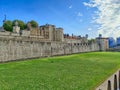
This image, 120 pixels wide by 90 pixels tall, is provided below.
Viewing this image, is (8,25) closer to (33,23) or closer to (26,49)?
(33,23)

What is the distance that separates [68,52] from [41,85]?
28.8 meters

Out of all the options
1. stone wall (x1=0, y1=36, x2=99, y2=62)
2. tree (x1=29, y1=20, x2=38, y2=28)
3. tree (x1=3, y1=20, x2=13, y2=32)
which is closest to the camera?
stone wall (x1=0, y1=36, x2=99, y2=62)

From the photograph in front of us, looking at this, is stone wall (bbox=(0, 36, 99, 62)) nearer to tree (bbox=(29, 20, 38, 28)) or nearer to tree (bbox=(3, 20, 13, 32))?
tree (bbox=(3, 20, 13, 32))

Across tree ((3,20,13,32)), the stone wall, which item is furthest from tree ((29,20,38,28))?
the stone wall

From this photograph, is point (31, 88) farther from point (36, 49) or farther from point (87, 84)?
point (36, 49)

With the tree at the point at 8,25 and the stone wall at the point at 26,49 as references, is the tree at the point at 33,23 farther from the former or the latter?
the stone wall at the point at 26,49

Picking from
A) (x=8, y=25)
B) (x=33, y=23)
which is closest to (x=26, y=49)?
(x=8, y=25)

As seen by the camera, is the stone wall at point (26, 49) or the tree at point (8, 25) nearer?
the stone wall at point (26, 49)

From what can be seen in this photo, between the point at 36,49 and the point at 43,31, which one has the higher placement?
the point at 43,31

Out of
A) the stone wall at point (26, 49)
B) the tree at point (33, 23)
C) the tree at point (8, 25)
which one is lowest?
the stone wall at point (26, 49)

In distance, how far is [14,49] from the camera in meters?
25.0

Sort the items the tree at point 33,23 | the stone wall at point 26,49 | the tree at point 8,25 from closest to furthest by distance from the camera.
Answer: the stone wall at point 26,49 < the tree at point 8,25 < the tree at point 33,23

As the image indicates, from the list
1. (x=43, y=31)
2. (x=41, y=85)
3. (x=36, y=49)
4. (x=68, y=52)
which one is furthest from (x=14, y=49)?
(x=43, y=31)

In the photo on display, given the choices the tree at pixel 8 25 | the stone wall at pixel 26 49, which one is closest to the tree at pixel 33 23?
the tree at pixel 8 25
